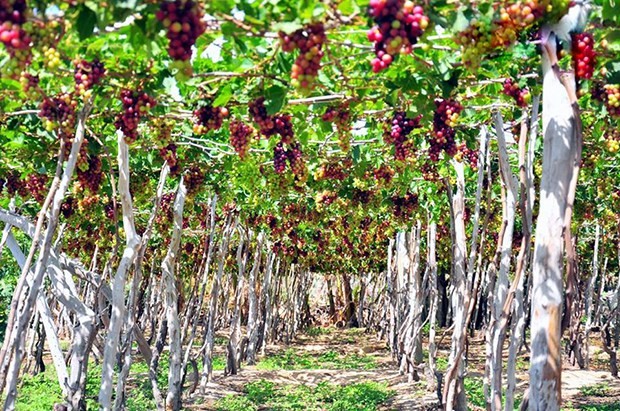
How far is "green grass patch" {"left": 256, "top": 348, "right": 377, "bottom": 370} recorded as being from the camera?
46.1ft

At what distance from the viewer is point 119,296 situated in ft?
14.7

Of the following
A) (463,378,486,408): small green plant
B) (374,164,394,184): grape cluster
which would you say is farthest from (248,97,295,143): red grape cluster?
(463,378,486,408): small green plant

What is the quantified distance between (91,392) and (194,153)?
5419 millimetres

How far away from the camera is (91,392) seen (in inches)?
391

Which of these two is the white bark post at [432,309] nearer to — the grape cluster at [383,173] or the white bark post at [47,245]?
the grape cluster at [383,173]

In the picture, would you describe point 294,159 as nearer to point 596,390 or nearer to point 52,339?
point 52,339

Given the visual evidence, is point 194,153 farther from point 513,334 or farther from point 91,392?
point 91,392

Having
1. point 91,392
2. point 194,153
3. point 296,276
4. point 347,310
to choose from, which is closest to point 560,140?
point 194,153

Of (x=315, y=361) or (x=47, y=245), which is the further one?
(x=315, y=361)

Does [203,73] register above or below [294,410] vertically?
above

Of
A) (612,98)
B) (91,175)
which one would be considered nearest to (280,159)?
(91,175)

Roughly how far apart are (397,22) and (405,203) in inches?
249

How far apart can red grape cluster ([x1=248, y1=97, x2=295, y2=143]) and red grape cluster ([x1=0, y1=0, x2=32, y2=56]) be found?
1737 mm

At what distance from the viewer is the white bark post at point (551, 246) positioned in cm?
280
